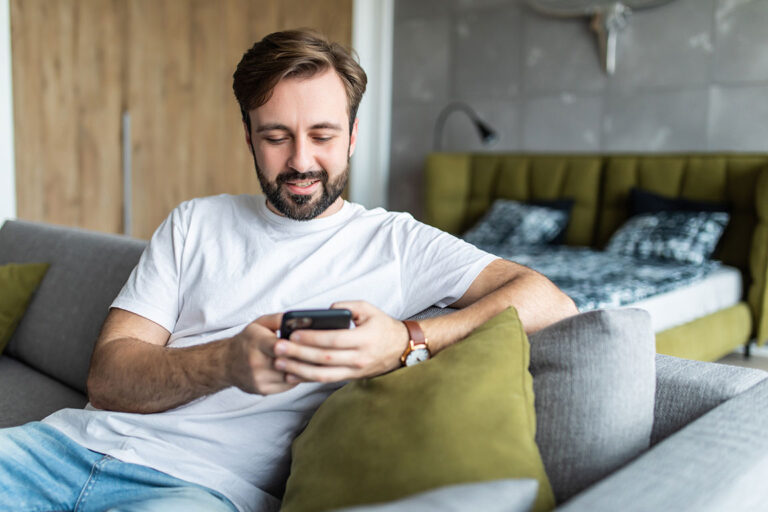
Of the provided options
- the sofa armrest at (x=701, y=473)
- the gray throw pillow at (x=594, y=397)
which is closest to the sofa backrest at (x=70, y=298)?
the gray throw pillow at (x=594, y=397)

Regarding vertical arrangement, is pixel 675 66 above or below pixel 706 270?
above

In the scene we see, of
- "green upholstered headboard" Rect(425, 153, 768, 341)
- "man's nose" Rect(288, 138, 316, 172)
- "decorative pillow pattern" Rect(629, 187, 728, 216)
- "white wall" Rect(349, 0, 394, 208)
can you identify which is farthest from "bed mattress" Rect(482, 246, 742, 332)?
"white wall" Rect(349, 0, 394, 208)

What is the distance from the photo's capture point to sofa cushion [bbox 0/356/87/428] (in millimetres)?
1649

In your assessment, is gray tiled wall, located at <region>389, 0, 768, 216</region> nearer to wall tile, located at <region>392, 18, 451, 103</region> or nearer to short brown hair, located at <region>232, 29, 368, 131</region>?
wall tile, located at <region>392, 18, 451, 103</region>

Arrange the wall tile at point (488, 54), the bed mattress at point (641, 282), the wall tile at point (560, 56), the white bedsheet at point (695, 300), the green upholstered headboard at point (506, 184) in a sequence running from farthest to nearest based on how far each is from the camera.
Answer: the wall tile at point (488, 54), the wall tile at point (560, 56), the green upholstered headboard at point (506, 184), the white bedsheet at point (695, 300), the bed mattress at point (641, 282)

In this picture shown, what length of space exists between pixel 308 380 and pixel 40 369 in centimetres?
143

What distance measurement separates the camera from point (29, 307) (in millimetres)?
2104

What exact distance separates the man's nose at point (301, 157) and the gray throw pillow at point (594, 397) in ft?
2.01

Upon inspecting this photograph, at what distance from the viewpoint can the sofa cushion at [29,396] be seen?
5.41 feet

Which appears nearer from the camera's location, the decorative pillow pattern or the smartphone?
the smartphone

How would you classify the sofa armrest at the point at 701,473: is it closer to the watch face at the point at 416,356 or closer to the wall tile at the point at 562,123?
the watch face at the point at 416,356

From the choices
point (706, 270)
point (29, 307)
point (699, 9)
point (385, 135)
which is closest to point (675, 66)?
point (699, 9)

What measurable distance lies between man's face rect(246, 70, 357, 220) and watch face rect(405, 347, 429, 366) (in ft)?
1.36

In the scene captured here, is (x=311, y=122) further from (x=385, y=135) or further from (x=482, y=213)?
(x=385, y=135)
